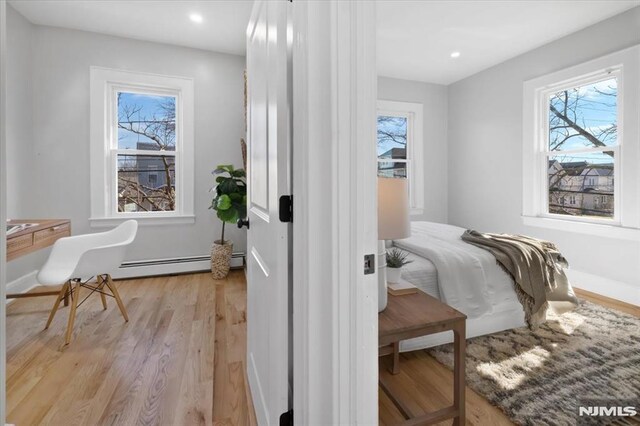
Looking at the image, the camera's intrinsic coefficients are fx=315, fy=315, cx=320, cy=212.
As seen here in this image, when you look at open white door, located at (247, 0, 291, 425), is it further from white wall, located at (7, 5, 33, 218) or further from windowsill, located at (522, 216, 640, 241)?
windowsill, located at (522, 216, 640, 241)

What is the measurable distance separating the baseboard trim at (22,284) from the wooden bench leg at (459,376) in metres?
3.29

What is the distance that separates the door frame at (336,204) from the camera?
2.56 feet

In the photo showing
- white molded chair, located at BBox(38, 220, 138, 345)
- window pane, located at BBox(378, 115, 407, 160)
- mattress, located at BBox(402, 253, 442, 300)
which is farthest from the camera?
window pane, located at BBox(378, 115, 407, 160)

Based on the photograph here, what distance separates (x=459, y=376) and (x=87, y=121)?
3922mm

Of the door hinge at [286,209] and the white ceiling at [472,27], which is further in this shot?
the white ceiling at [472,27]

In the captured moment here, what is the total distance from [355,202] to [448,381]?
1.39 metres

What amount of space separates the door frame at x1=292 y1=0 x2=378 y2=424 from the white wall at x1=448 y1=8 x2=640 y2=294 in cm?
328

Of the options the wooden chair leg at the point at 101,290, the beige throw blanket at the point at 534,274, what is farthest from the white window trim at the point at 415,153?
the wooden chair leg at the point at 101,290

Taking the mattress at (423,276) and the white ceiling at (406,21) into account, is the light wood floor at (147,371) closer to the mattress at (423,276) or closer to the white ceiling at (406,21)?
the mattress at (423,276)

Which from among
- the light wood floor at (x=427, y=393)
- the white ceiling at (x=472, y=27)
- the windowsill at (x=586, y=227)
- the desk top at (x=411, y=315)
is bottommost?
the light wood floor at (x=427, y=393)

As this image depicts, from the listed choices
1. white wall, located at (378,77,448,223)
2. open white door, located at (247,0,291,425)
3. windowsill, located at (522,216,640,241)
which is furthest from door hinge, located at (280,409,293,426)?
white wall, located at (378,77,448,223)

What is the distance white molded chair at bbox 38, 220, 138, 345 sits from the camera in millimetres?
2055

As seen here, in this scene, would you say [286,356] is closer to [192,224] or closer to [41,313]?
[41,313]

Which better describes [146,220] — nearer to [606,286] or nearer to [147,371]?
[147,371]
